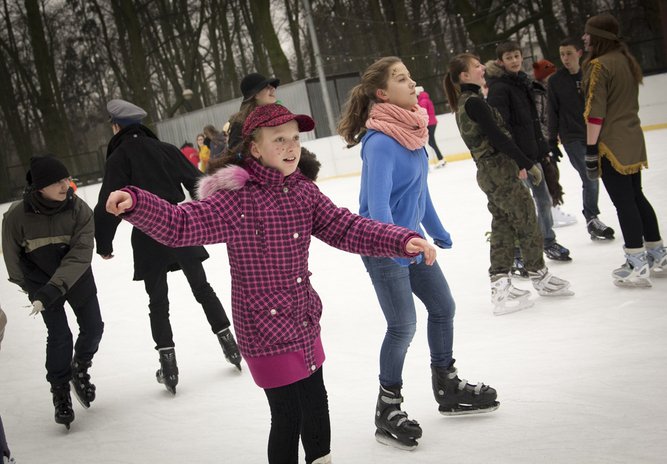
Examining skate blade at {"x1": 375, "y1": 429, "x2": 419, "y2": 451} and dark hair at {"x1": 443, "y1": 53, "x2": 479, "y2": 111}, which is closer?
skate blade at {"x1": 375, "y1": 429, "x2": 419, "y2": 451}

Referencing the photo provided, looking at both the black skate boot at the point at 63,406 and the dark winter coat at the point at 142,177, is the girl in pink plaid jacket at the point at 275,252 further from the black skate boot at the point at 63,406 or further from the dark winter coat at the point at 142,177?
the black skate boot at the point at 63,406

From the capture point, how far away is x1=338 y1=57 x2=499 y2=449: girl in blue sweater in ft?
9.78

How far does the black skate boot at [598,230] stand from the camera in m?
5.96

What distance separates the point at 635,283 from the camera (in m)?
4.58

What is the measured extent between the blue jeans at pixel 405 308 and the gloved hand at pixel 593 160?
5.73 feet

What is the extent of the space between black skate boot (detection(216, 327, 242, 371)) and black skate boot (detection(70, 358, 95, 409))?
73 centimetres

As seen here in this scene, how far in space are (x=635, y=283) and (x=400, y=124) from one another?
89.5 inches

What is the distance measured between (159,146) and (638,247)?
274 centimetres

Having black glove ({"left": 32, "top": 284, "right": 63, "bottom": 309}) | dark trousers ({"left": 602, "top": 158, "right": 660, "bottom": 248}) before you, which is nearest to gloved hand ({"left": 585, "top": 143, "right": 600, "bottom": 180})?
dark trousers ({"left": 602, "top": 158, "right": 660, "bottom": 248})

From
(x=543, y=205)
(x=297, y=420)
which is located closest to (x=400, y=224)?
(x=297, y=420)

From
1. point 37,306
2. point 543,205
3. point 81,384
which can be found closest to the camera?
point 37,306

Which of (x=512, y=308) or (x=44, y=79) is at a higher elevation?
(x=44, y=79)

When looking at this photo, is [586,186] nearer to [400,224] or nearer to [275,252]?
[400,224]

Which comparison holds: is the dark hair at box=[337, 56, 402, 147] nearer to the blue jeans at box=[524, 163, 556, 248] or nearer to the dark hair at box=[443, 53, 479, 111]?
the dark hair at box=[443, 53, 479, 111]
